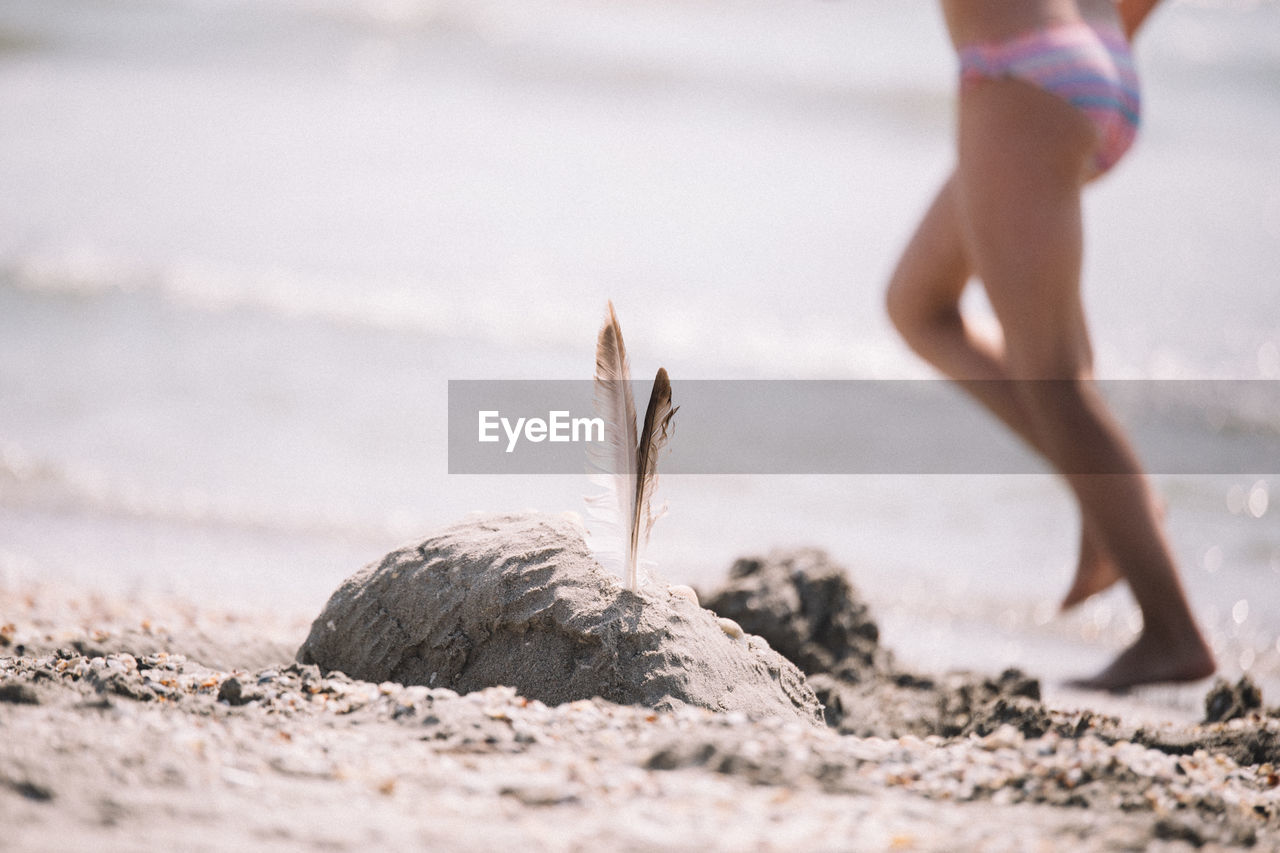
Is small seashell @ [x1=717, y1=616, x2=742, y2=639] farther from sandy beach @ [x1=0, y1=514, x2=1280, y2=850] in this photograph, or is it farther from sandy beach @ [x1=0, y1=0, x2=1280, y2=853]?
sandy beach @ [x1=0, y1=514, x2=1280, y2=850]

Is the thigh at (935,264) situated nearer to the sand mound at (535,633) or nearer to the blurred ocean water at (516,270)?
the blurred ocean water at (516,270)

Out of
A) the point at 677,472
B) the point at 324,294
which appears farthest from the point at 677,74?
the point at 677,472

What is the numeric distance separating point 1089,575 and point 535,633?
6.41 feet

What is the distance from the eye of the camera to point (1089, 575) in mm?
3418

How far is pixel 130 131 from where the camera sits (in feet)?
34.8

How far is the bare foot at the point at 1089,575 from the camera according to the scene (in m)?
3.39

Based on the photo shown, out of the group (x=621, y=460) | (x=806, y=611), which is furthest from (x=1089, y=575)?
(x=621, y=460)

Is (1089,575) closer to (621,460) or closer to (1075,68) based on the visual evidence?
(1075,68)

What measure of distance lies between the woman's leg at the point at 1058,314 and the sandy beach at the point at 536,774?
0.52 m

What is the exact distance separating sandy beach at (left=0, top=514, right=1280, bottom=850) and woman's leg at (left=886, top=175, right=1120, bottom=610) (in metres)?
0.98

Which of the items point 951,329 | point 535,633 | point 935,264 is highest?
point 935,264

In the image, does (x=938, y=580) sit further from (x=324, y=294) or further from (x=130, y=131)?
(x=130, y=131)

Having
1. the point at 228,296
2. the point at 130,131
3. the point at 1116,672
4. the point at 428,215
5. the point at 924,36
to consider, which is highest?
the point at 924,36

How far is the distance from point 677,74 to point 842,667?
11730mm
